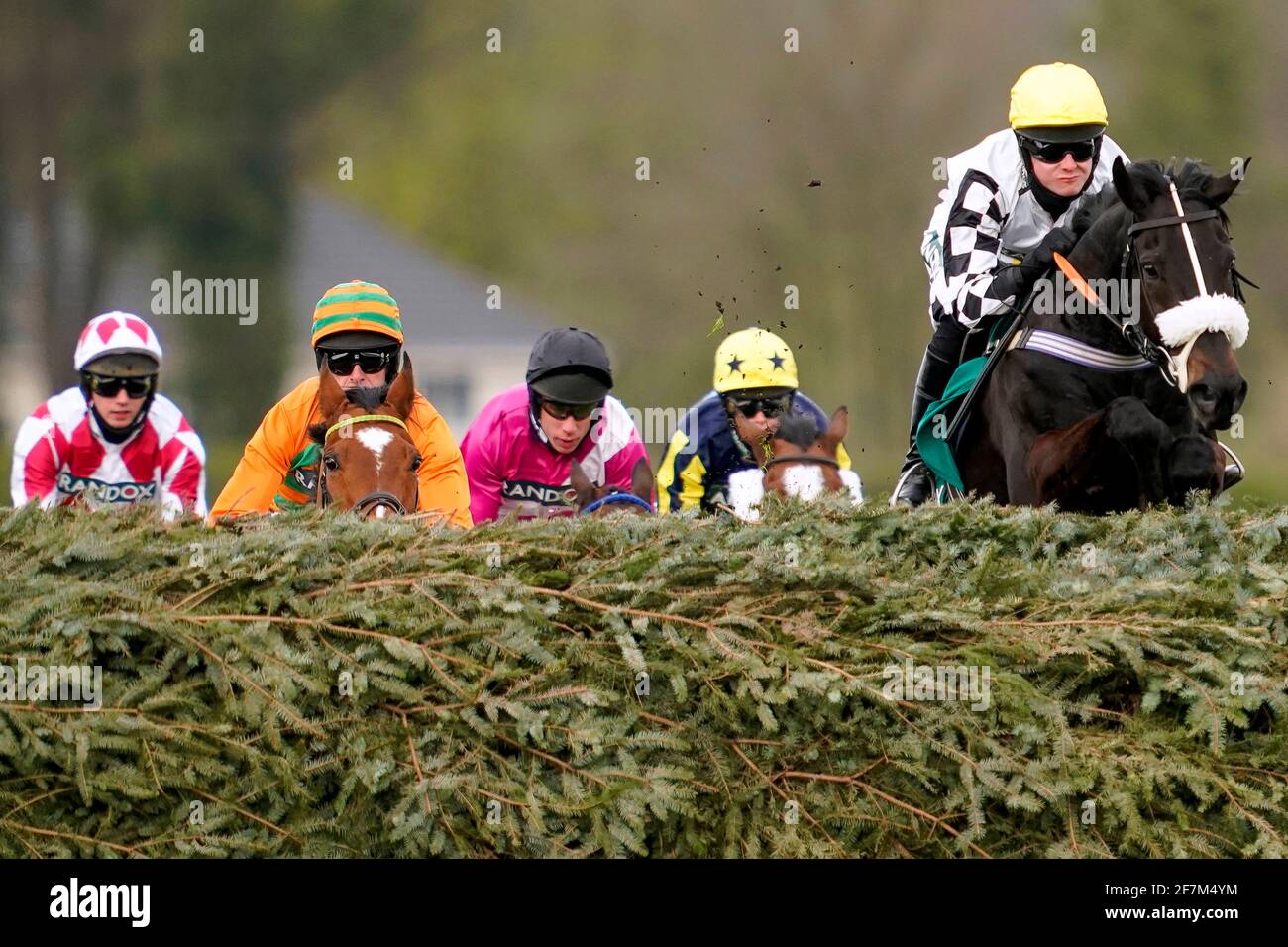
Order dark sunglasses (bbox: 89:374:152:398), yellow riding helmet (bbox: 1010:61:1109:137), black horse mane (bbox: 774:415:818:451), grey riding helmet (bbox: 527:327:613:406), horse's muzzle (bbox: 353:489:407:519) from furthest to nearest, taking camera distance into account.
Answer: dark sunglasses (bbox: 89:374:152:398) → grey riding helmet (bbox: 527:327:613:406) → black horse mane (bbox: 774:415:818:451) → yellow riding helmet (bbox: 1010:61:1109:137) → horse's muzzle (bbox: 353:489:407:519)

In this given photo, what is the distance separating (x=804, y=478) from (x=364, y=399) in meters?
1.69

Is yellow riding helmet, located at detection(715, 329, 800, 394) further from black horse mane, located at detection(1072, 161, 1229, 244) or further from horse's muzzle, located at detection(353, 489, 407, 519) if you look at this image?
horse's muzzle, located at detection(353, 489, 407, 519)

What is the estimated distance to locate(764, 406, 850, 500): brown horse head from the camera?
22.7ft

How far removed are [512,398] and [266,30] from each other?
68.2 ft

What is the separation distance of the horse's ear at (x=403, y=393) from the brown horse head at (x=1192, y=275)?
260 cm

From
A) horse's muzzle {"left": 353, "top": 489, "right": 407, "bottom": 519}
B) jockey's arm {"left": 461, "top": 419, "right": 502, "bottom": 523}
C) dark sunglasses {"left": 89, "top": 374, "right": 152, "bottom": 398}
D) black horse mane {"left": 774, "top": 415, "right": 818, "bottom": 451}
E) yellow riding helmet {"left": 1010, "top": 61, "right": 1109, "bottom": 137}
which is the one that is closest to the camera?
horse's muzzle {"left": 353, "top": 489, "right": 407, "bottom": 519}

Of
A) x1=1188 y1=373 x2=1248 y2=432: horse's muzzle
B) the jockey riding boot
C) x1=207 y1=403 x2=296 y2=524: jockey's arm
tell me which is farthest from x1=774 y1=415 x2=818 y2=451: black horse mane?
x1=207 y1=403 x2=296 y2=524: jockey's arm

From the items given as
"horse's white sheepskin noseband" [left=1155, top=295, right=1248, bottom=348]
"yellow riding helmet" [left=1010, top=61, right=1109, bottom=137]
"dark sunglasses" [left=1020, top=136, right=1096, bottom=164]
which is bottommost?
"horse's white sheepskin noseband" [left=1155, top=295, right=1248, bottom=348]

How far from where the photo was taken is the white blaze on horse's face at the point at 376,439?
20.0ft

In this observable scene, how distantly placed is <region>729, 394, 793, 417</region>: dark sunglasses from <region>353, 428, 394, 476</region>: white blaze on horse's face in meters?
2.87

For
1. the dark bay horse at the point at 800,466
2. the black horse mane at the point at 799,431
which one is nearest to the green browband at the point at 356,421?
the dark bay horse at the point at 800,466

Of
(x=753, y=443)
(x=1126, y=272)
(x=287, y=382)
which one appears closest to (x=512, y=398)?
(x=753, y=443)

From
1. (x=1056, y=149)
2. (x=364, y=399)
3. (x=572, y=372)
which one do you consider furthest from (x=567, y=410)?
(x=1056, y=149)
